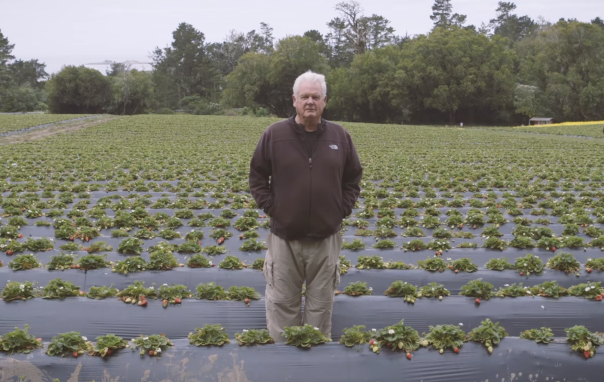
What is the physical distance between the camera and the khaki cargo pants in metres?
4.20

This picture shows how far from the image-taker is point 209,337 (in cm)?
412

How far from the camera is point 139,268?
6.25 meters

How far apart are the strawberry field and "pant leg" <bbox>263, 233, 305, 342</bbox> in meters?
0.22

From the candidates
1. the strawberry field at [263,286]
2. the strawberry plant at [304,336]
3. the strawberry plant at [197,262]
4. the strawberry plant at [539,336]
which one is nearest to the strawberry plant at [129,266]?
the strawberry field at [263,286]

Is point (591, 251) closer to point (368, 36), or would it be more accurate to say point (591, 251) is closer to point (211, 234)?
point (211, 234)

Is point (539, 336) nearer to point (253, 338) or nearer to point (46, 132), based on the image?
point (253, 338)

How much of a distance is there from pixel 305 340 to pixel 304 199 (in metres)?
0.94

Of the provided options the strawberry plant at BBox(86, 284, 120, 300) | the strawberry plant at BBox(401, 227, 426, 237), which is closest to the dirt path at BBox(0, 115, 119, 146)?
the strawberry plant at BBox(401, 227, 426, 237)

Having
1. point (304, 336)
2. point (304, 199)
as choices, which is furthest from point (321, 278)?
point (304, 199)

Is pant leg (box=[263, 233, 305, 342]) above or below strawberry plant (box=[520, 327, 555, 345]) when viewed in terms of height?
above

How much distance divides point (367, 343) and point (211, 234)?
472cm

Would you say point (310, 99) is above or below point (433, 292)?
above

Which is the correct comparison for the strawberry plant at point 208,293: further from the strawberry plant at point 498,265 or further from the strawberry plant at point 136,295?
the strawberry plant at point 498,265

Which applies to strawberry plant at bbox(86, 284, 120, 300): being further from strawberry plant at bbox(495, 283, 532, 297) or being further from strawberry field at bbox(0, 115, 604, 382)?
strawberry plant at bbox(495, 283, 532, 297)
